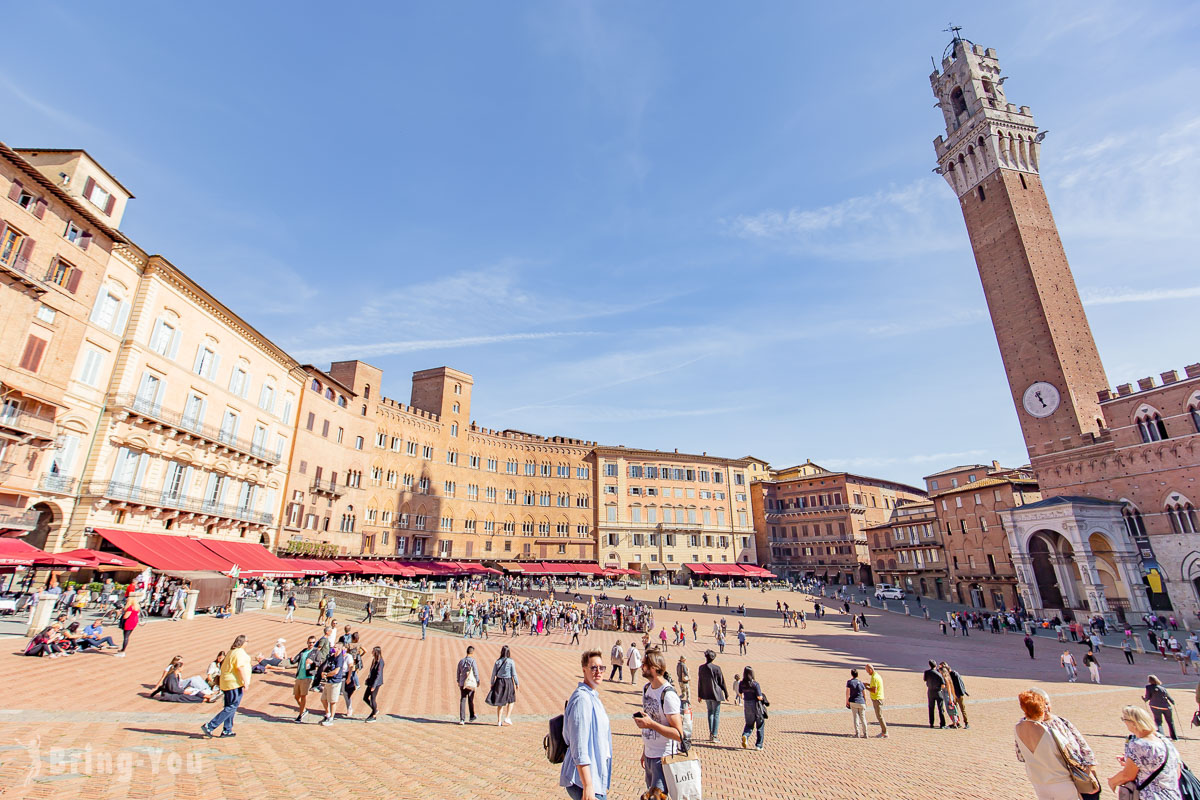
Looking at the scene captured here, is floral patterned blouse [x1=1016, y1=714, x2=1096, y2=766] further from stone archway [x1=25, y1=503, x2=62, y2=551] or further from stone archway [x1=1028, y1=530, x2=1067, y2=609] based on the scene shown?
stone archway [x1=1028, y1=530, x2=1067, y2=609]

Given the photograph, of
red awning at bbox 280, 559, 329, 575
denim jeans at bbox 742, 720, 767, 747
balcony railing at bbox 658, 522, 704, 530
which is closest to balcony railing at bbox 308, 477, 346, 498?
red awning at bbox 280, 559, 329, 575

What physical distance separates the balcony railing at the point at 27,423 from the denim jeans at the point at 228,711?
18.9m

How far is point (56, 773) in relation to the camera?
248 inches

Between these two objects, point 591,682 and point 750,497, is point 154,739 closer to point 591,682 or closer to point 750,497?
point 591,682

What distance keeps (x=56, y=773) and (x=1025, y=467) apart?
3012 inches

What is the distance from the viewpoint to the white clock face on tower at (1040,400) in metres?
41.8

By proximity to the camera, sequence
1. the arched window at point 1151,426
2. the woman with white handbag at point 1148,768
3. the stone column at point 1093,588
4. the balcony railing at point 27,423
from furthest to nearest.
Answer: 1. the arched window at point 1151,426
2. the stone column at point 1093,588
3. the balcony railing at point 27,423
4. the woman with white handbag at point 1148,768

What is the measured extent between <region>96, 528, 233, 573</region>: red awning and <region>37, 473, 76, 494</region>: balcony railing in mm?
2057

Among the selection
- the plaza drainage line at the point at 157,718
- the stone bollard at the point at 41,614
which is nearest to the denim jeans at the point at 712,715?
the plaza drainage line at the point at 157,718

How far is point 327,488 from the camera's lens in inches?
1602

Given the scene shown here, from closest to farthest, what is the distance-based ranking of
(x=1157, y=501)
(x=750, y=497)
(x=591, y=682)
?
(x=591, y=682)
(x=1157, y=501)
(x=750, y=497)

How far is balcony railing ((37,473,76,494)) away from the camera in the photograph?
69.8ft

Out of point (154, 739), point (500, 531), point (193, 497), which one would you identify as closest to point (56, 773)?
point (154, 739)

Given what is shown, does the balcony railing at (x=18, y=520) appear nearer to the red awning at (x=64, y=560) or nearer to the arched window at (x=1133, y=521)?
the red awning at (x=64, y=560)
